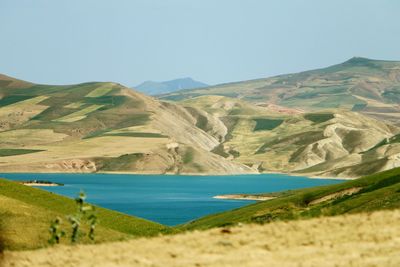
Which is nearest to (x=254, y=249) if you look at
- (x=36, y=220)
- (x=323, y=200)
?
(x=36, y=220)

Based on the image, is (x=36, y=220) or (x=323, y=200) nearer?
(x=36, y=220)

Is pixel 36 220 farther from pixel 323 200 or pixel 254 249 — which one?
pixel 323 200

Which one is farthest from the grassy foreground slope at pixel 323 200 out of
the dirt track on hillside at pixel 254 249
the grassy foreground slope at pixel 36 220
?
the dirt track on hillside at pixel 254 249

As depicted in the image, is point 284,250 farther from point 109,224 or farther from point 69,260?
point 109,224

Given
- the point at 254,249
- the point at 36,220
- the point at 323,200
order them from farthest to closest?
1. the point at 323,200
2. the point at 36,220
3. the point at 254,249

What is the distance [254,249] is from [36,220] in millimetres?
24486

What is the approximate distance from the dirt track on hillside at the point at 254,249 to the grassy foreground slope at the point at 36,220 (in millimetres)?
7489

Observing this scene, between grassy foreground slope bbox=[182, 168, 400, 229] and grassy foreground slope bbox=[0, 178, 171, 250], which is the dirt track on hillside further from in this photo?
grassy foreground slope bbox=[182, 168, 400, 229]

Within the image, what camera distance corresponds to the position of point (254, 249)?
27.6 meters

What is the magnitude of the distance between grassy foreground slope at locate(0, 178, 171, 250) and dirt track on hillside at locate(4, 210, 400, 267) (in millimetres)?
7489

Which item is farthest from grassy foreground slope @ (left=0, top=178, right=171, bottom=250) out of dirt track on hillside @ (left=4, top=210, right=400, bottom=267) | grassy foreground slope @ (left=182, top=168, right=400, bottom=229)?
grassy foreground slope @ (left=182, top=168, right=400, bottom=229)

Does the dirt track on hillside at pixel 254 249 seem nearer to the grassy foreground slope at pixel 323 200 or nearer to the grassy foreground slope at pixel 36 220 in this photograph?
the grassy foreground slope at pixel 36 220

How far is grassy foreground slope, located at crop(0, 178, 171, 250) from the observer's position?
144 ft

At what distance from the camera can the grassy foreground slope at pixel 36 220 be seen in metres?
43.8
